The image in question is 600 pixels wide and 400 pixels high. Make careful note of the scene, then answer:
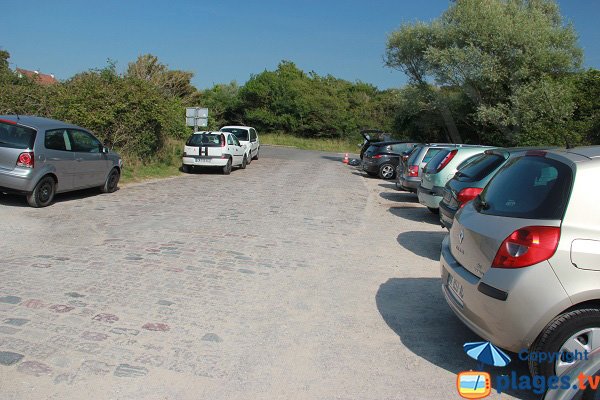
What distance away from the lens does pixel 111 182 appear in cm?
1337

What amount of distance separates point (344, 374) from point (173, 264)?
3490mm

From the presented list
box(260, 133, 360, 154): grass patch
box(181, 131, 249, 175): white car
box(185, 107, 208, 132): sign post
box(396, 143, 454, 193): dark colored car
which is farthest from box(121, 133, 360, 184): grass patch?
box(260, 133, 360, 154): grass patch

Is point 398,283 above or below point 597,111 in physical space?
below

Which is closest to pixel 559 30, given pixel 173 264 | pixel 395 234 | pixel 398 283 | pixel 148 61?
pixel 395 234

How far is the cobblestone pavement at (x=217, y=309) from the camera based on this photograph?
3.89 meters

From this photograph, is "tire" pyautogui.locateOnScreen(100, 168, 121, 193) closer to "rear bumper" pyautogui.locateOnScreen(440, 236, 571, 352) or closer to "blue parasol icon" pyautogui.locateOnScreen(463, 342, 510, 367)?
"rear bumper" pyautogui.locateOnScreen(440, 236, 571, 352)

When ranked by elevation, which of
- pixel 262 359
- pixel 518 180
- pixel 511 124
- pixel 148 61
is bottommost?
pixel 262 359

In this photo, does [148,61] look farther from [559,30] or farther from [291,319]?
[291,319]

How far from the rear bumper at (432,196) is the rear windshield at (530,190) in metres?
5.81

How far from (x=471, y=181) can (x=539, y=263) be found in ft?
15.9

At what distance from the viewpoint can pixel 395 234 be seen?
33.2ft

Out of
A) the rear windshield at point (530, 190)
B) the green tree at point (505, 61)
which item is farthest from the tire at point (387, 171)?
the rear windshield at point (530, 190)

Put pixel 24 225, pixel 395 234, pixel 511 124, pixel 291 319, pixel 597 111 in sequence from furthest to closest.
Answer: pixel 511 124, pixel 597 111, pixel 395 234, pixel 24 225, pixel 291 319

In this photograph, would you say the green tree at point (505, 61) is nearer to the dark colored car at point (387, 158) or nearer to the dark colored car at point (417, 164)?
the dark colored car at point (387, 158)
